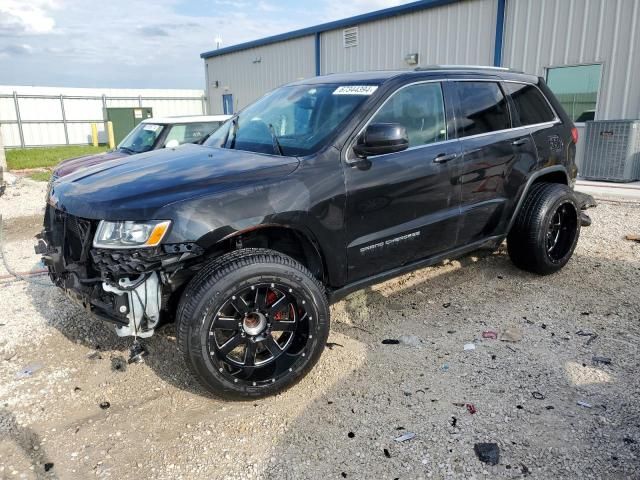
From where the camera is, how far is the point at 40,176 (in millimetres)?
13422

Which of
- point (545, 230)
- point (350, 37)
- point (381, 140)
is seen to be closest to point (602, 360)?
point (545, 230)

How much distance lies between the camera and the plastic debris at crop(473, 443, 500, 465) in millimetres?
2434

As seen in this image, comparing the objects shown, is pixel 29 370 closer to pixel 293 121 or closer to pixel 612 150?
pixel 293 121

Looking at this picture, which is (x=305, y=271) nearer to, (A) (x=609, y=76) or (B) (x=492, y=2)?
(A) (x=609, y=76)

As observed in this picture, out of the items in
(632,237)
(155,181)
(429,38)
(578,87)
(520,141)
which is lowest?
(632,237)

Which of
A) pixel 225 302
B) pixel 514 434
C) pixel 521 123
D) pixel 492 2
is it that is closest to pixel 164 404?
pixel 225 302

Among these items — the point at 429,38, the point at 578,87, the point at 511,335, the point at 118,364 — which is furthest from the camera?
the point at 429,38

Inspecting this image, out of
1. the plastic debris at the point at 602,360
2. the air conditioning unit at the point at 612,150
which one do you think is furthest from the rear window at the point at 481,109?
the air conditioning unit at the point at 612,150

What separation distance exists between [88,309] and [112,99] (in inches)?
1057

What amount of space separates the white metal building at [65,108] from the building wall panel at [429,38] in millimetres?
14398

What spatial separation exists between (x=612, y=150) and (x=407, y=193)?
320 inches

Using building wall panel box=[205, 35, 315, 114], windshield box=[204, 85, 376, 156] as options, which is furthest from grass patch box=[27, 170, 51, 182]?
windshield box=[204, 85, 376, 156]

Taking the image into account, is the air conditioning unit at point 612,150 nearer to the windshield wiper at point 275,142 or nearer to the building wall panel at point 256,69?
the windshield wiper at point 275,142

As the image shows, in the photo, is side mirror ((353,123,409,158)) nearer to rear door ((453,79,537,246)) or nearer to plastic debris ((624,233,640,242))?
rear door ((453,79,537,246))
